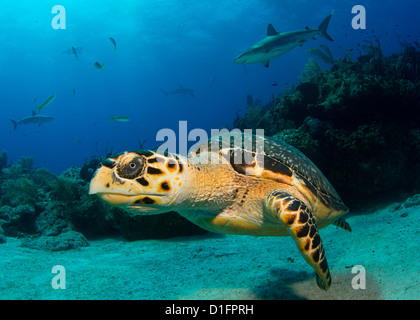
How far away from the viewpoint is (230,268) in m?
3.55

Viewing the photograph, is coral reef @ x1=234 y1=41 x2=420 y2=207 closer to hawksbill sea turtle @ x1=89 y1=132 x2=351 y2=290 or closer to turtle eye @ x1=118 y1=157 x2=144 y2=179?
hawksbill sea turtle @ x1=89 y1=132 x2=351 y2=290

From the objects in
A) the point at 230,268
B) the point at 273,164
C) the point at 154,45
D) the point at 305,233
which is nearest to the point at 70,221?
the point at 230,268

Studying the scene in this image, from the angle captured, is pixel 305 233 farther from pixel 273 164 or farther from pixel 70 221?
pixel 70 221

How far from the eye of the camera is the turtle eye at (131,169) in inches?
75.1

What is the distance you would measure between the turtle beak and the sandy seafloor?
153 cm

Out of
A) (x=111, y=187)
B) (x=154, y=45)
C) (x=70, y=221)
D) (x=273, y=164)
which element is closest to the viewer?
(x=111, y=187)

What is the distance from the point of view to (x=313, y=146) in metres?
5.80

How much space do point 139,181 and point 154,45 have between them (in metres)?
56.0

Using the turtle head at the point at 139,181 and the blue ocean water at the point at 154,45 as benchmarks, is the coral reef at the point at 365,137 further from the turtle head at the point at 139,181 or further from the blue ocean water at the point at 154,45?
the blue ocean water at the point at 154,45

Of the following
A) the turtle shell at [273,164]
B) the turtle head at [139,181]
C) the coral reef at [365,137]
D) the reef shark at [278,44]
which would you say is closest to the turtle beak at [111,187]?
the turtle head at [139,181]

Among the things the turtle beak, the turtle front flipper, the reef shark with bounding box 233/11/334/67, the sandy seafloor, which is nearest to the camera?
the turtle beak

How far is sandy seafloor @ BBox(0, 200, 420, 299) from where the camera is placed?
8.41ft

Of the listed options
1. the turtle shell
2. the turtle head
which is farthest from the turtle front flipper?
the turtle head
